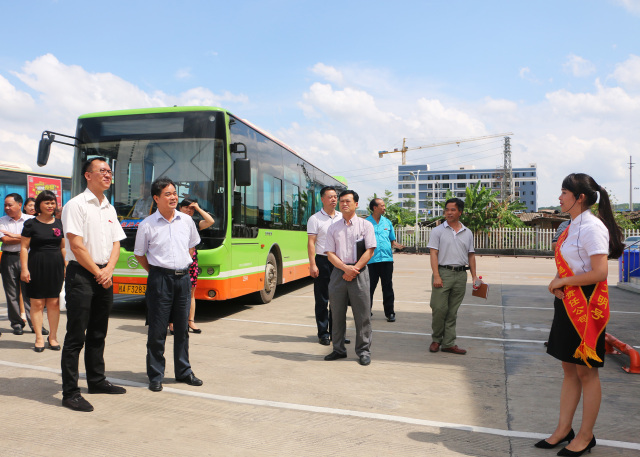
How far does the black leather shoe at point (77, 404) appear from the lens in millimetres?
4164

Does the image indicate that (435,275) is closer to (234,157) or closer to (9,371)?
(234,157)

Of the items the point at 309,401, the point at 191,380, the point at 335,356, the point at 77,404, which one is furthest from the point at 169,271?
the point at 335,356

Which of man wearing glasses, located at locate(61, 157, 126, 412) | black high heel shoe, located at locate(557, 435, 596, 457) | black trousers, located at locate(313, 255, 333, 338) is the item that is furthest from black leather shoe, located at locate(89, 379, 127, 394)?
black high heel shoe, located at locate(557, 435, 596, 457)

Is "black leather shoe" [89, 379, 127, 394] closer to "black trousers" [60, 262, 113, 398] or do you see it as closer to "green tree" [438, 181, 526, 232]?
"black trousers" [60, 262, 113, 398]

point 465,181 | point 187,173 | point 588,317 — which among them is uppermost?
point 465,181

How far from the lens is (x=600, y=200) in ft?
11.7

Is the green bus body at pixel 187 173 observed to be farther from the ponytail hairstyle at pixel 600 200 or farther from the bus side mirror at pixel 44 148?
the ponytail hairstyle at pixel 600 200

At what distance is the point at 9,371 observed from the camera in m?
5.21

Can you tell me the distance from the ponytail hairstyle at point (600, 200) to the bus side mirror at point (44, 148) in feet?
24.5

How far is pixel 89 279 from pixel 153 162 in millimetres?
4116

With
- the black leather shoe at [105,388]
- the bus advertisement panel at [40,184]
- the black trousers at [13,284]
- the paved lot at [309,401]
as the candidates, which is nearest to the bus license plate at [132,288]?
the paved lot at [309,401]

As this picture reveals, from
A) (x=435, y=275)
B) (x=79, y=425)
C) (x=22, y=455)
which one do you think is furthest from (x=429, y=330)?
(x=22, y=455)

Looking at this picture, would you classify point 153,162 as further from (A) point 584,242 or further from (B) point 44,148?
(A) point 584,242

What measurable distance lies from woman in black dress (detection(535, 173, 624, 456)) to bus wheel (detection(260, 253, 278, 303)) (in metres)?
6.88
